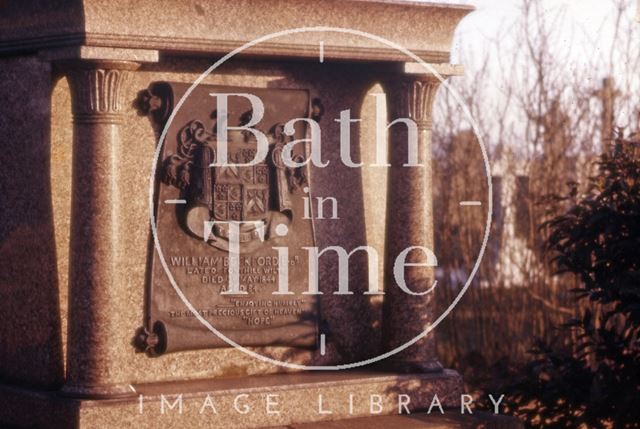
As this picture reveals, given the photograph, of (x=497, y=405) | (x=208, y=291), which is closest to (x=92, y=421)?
(x=208, y=291)

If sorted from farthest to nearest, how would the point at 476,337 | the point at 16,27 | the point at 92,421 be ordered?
the point at 476,337 < the point at 16,27 < the point at 92,421

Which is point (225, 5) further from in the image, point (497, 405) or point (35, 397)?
point (497, 405)

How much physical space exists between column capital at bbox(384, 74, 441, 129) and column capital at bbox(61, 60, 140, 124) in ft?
6.38

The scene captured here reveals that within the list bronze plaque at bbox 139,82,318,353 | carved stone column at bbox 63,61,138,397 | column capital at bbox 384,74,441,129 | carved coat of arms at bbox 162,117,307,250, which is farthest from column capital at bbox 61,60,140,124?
column capital at bbox 384,74,441,129

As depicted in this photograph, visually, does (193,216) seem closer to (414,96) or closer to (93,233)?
(93,233)

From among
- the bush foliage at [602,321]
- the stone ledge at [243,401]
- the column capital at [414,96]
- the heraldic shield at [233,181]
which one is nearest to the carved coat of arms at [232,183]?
the heraldic shield at [233,181]

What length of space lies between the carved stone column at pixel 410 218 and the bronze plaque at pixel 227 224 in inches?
21.3

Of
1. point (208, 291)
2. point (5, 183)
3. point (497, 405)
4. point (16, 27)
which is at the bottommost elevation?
point (497, 405)

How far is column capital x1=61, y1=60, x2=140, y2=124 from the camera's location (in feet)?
26.0

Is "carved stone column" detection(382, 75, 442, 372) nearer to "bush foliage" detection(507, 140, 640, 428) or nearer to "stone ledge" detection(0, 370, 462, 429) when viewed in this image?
"stone ledge" detection(0, 370, 462, 429)

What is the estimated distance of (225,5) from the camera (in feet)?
27.6

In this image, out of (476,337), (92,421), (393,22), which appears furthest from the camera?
(476,337)

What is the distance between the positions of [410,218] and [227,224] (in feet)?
3.96

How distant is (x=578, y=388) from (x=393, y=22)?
8.69 feet
